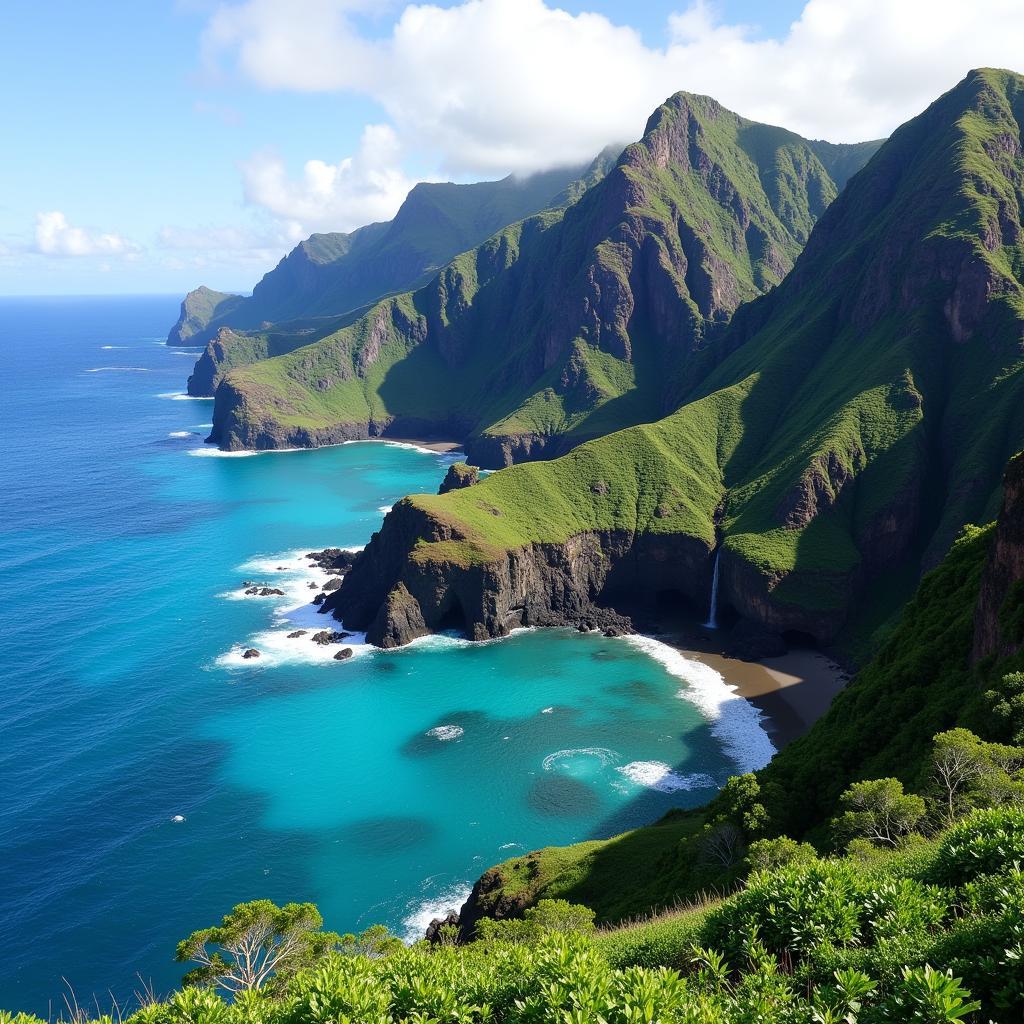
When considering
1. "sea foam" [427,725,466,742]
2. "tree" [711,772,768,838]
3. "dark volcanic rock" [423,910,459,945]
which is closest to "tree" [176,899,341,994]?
"dark volcanic rock" [423,910,459,945]

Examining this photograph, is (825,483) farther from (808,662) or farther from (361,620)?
(361,620)

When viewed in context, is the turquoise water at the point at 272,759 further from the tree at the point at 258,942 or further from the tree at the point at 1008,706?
the tree at the point at 1008,706

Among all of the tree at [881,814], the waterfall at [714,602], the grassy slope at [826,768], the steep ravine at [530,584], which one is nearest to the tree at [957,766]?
the tree at [881,814]

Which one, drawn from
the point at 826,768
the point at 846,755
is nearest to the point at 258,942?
the point at 826,768

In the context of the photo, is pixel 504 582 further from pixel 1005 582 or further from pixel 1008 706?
pixel 1008 706

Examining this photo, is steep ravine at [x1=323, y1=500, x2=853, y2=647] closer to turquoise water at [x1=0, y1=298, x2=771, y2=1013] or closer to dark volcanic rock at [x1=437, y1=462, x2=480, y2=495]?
turquoise water at [x1=0, y1=298, x2=771, y2=1013]

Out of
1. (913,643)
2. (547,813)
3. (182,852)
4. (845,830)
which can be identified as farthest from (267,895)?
(913,643)
